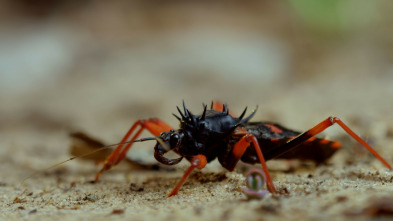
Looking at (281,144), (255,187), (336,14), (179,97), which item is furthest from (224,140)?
(336,14)

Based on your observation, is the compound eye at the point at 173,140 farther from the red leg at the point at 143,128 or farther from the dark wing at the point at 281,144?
the dark wing at the point at 281,144

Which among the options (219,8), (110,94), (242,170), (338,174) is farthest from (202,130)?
(219,8)

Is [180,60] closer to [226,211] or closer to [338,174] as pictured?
[338,174]

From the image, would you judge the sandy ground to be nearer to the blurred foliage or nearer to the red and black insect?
the blurred foliage

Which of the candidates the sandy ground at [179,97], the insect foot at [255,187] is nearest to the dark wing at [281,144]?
the sandy ground at [179,97]

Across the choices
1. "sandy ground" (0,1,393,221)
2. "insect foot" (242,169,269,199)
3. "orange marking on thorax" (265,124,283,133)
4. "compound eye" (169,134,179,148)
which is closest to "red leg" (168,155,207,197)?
"sandy ground" (0,1,393,221)

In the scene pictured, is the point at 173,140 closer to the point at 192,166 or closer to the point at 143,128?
the point at 192,166

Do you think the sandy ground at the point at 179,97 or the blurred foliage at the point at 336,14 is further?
the blurred foliage at the point at 336,14
